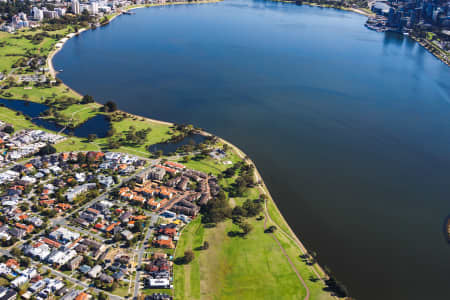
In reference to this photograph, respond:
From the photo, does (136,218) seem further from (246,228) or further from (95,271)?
(246,228)

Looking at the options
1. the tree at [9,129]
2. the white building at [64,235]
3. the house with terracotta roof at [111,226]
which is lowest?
the white building at [64,235]

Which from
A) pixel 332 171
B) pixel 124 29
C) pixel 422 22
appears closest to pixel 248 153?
pixel 332 171

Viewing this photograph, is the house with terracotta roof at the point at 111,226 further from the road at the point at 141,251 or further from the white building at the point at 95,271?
the white building at the point at 95,271

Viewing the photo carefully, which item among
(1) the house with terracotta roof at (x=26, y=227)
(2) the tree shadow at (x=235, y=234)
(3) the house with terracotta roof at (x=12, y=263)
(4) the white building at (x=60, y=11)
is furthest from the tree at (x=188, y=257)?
(4) the white building at (x=60, y=11)

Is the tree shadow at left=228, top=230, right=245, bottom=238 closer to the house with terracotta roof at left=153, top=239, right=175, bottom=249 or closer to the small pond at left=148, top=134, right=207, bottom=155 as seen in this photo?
the house with terracotta roof at left=153, top=239, right=175, bottom=249

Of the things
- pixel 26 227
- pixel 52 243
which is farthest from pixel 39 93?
pixel 52 243

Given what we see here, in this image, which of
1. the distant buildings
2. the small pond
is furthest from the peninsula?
the distant buildings
